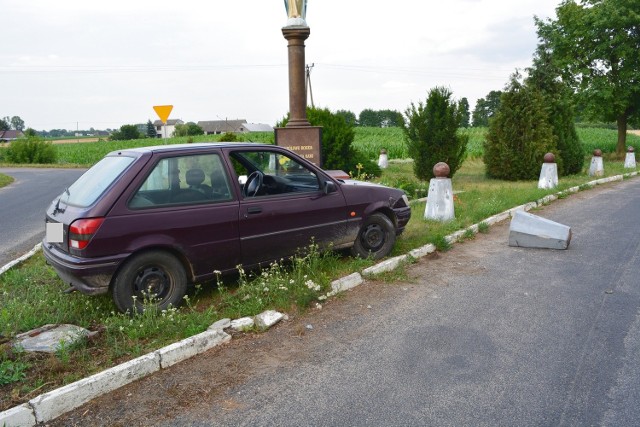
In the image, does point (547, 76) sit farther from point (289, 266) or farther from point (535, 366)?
point (535, 366)

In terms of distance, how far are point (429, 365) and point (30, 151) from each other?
1541 inches

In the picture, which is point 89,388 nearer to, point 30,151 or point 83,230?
point 83,230

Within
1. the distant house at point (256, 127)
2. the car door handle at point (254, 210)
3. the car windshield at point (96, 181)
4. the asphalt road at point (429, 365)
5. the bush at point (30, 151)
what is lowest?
the asphalt road at point (429, 365)

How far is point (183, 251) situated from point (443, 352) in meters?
2.49

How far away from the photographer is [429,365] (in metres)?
3.82

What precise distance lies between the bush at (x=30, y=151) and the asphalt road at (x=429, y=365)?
3718 cm

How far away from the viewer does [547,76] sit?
16672 mm

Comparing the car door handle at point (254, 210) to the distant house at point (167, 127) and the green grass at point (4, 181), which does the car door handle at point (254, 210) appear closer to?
the green grass at point (4, 181)

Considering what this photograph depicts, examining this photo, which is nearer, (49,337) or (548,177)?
(49,337)

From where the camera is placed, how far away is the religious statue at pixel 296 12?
36.5ft

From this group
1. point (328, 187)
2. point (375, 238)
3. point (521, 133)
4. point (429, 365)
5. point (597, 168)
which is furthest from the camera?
point (597, 168)

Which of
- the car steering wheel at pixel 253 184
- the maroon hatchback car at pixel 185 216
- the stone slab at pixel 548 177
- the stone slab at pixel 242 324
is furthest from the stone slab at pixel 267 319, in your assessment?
the stone slab at pixel 548 177

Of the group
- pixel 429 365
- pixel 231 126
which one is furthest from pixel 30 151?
pixel 231 126

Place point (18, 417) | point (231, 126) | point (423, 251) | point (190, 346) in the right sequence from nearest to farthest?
point (18, 417)
point (190, 346)
point (423, 251)
point (231, 126)
